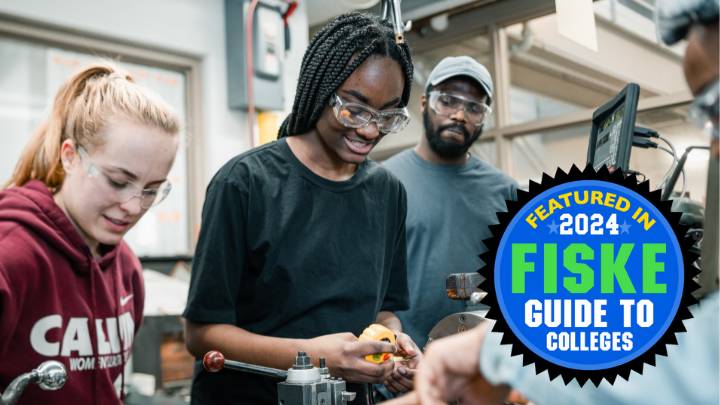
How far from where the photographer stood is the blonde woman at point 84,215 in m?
1.19

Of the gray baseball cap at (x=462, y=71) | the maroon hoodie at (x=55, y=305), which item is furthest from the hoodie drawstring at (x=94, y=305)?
the gray baseball cap at (x=462, y=71)

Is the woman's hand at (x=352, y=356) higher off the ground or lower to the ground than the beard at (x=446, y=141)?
lower

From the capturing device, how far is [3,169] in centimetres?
281

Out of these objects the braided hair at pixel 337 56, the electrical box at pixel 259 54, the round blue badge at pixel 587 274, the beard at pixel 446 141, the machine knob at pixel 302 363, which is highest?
the electrical box at pixel 259 54

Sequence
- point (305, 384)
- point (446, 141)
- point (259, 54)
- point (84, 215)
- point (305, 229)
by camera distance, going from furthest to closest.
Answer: point (259, 54)
point (446, 141)
point (84, 215)
point (305, 229)
point (305, 384)

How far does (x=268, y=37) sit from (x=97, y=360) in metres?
1.81

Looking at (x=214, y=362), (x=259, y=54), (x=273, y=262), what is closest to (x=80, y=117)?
(x=273, y=262)

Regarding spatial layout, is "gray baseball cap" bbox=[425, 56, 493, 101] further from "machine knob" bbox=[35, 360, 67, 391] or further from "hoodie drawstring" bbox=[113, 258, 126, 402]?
"machine knob" bbox=[35, 360, 67, 391]

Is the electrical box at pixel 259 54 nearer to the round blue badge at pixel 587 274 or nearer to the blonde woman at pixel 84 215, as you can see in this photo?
the blonde woman at pixel 84 215

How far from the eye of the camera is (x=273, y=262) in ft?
3.75

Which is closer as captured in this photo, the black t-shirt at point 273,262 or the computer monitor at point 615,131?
the computer monitor at point 615,131

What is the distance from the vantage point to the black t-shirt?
1.13 m

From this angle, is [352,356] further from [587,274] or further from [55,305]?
[55,305]

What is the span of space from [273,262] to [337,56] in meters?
0.38
